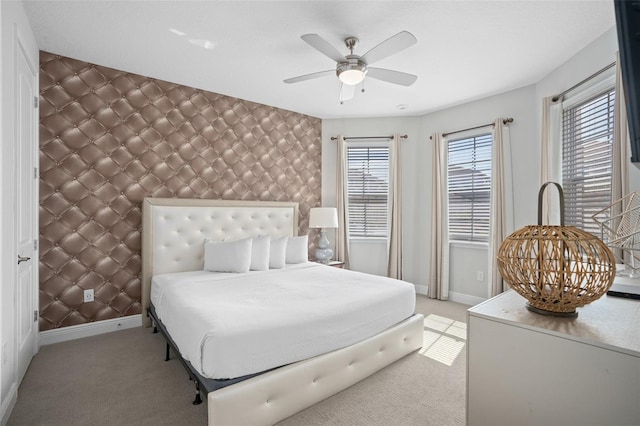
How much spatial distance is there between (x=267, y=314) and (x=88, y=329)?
2.29 meters

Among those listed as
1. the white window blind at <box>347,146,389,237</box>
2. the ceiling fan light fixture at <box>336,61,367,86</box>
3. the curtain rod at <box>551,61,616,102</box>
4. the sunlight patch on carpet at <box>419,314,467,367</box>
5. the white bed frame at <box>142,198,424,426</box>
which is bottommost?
the sunlight patch on carpet at <box>419,314,467,367</box>

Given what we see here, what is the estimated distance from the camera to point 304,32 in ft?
8.41

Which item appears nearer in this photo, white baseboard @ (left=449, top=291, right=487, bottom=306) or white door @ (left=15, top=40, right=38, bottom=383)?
white door @ (left=15, top=40, right=38, bottom=383)

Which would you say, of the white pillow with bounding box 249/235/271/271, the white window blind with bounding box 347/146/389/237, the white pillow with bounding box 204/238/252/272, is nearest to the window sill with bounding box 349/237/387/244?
the white window blind with bounding box 347/146/389/237

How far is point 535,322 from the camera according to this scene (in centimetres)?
95

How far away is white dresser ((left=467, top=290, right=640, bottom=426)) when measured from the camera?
31.2 inches

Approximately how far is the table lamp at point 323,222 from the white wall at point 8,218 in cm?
303

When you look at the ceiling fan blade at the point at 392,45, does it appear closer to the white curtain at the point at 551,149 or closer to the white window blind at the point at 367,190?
the white curtain at the point at 551,149

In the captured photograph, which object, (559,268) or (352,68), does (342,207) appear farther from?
(559,268)

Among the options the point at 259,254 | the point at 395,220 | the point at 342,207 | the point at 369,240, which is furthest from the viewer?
the point at 369,240

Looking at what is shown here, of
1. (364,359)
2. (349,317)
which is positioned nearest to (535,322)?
(349,317)

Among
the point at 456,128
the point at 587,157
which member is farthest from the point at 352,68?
the point at 456,128

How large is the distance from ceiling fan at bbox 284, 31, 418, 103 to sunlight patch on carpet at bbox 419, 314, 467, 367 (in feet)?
7.70

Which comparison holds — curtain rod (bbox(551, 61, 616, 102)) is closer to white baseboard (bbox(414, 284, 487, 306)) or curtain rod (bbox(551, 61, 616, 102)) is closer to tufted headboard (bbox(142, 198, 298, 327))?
white baseboard (bbox(414, 284, 487, 306))
